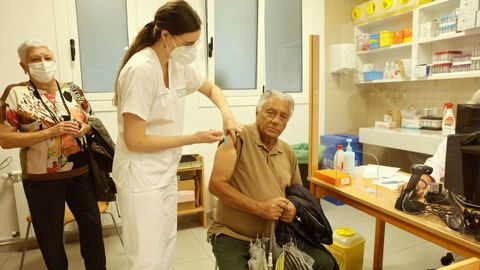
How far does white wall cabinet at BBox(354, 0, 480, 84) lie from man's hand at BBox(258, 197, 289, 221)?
7.32 ft

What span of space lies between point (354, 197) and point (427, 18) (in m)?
2.43

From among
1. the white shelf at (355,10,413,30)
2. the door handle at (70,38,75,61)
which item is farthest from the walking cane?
the white shelf at (355,10,413,30)

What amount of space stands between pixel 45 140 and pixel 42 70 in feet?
1.20

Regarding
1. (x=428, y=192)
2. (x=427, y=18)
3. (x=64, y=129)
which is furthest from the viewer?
(x=427, y=18)

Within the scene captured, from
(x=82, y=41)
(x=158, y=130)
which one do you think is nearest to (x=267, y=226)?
(x=158, y=130)

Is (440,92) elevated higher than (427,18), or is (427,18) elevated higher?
(427,18)

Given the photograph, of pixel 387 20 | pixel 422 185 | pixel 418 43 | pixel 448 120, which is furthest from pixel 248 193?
pixel 387 20

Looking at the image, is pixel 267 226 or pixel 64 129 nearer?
pixel 267 226

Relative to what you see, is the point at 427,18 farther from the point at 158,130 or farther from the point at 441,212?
the point at 158,130

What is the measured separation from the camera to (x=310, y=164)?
195 centimetres

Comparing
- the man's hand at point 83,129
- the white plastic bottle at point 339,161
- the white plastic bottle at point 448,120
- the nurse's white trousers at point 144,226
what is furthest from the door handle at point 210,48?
the white plastic bottle at point 448,120

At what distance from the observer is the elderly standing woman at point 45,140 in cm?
168

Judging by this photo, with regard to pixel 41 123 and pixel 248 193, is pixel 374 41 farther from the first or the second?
pixel 41 123

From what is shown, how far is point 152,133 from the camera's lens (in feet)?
4.23
